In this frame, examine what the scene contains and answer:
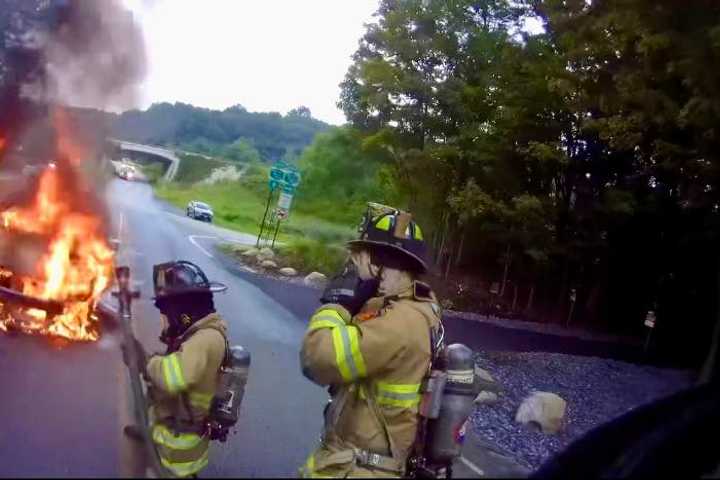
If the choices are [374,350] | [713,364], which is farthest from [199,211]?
[713,364]

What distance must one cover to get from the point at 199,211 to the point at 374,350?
340 cm

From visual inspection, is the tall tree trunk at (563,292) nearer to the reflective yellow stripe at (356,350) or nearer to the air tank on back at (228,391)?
the air tank on back at (228,391)

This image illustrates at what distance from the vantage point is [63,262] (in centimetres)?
469

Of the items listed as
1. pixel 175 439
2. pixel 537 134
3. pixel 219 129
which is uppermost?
pixel 537 134

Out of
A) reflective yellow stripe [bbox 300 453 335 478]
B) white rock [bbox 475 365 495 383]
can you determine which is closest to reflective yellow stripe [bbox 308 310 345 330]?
reflective yellow stripe [bbox 300 453 335 478]

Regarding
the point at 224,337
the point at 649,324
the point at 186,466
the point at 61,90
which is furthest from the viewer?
the point at 61,90

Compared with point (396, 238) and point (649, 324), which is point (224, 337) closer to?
point (396, 238)

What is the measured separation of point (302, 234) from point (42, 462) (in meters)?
3.76

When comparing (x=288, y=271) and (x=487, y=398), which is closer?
(x=288, y=271)

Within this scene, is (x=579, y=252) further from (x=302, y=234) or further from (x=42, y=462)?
(x=42, y=462)

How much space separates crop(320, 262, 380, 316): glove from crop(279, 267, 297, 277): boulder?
350cm

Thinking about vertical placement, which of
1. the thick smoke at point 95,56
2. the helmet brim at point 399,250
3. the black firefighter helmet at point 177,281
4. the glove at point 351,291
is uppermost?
the thick smoke at point 95,56

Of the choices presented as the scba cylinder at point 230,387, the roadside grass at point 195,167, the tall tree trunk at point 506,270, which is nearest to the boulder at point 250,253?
the roadside grass at point 195,167

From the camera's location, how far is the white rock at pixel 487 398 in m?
6.57
